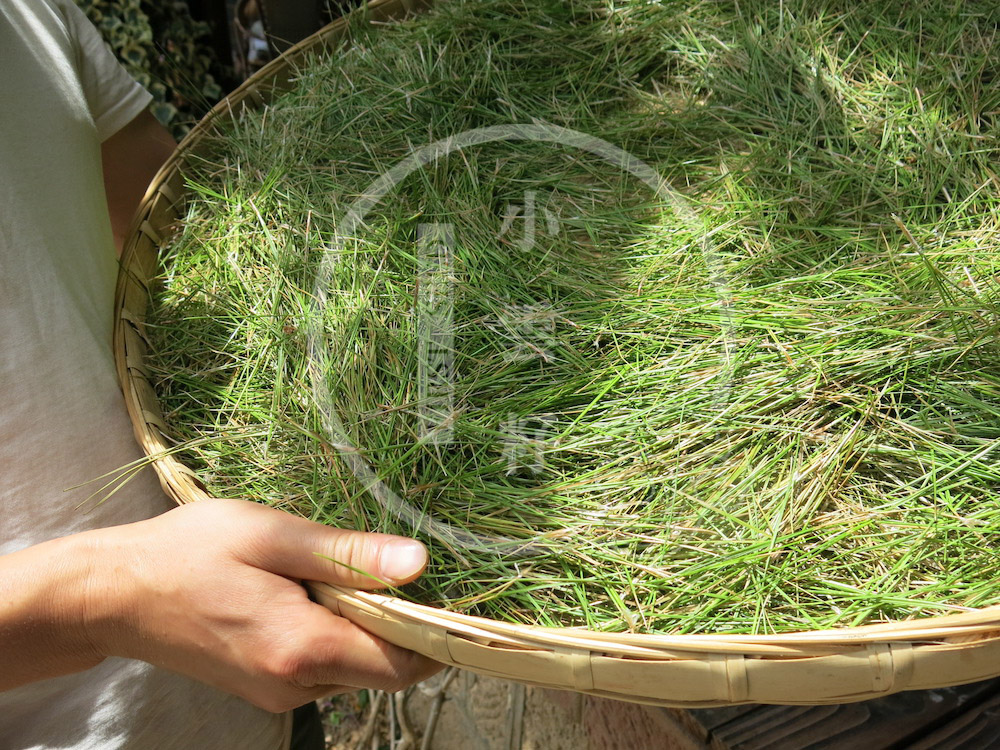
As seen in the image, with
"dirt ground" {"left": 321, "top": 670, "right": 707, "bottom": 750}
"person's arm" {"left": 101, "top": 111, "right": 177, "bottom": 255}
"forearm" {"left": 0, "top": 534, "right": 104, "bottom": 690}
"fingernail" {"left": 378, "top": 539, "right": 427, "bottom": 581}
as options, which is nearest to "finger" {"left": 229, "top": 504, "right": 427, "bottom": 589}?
"fingernail" {"left": 378, "top": 539, "right": 427, "bottom": 581}

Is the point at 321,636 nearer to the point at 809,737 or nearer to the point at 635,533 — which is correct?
the point at 635,533

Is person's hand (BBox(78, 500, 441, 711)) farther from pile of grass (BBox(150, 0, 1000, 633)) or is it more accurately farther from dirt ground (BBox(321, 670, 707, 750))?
dirt ground (BBox(321, 670, 707, 750))

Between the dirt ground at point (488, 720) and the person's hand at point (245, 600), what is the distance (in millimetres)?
413

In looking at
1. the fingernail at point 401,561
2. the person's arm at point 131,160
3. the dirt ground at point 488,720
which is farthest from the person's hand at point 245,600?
the person's arm at point 131,160

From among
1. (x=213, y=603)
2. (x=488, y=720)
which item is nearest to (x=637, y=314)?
(x=213, y=603)

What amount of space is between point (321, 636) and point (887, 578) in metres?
0.42

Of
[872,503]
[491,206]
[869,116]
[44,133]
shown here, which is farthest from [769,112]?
[44,133]

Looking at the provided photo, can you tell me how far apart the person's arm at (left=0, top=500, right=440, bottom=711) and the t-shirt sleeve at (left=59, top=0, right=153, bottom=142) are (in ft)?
1.77

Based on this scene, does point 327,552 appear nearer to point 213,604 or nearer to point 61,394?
point 213,604

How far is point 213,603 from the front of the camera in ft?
2.04

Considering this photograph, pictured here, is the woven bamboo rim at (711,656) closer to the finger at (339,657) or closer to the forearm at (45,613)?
the finger at (339,657)

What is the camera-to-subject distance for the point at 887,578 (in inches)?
23.4

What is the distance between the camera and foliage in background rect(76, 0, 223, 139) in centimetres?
166

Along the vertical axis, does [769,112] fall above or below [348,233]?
below
